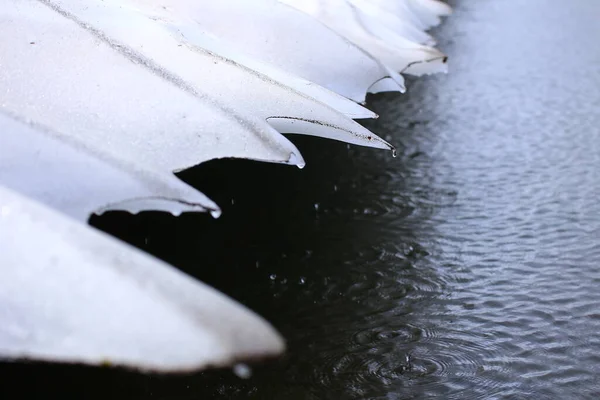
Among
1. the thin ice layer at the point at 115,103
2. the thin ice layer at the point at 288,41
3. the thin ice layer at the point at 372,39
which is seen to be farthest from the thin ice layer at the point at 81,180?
the thin ice layer at the point at 372,39

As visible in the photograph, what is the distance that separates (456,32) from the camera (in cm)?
359

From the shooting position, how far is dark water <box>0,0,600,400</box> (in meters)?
1.07

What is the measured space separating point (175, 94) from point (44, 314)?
553 mm

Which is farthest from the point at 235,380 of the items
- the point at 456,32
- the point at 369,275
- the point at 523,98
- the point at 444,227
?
the point at 456,32

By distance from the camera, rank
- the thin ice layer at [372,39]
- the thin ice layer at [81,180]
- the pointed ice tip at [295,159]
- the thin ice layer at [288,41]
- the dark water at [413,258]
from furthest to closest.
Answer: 1. the thin ice layer at [372,39]
2. the thin ice layer at [288,41]
3. the pointed ice tip at [295,159]
4. the dark water at [413,258]
5. the thin ice layer at [81,180]

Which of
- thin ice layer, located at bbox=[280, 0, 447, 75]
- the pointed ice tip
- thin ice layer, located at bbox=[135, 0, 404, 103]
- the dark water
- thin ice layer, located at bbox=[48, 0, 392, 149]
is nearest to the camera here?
the dark water

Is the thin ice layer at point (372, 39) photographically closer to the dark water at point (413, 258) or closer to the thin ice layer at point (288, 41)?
the dark water at point (413, 258)

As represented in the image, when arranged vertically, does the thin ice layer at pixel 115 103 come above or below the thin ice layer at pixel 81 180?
above

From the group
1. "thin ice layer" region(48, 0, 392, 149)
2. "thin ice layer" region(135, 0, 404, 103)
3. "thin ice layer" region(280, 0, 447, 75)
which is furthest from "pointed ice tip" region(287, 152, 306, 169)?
"thin ice layer" region(280, 0, 447, 75)

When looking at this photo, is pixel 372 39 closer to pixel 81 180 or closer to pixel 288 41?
pixel 288 41

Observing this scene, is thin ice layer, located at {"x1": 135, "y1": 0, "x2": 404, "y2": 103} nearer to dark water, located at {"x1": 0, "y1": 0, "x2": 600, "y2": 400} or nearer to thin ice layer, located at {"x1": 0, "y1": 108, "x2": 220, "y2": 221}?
dark water, located at {"x1": 0, "y1": 0, "x2": 600, "y2": 400}

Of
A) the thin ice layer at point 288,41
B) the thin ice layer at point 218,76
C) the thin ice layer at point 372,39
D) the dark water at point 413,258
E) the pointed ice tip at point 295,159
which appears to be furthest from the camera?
the thin ice layer at point 372,39

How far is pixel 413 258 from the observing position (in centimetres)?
142

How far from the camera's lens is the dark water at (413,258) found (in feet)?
3.50
